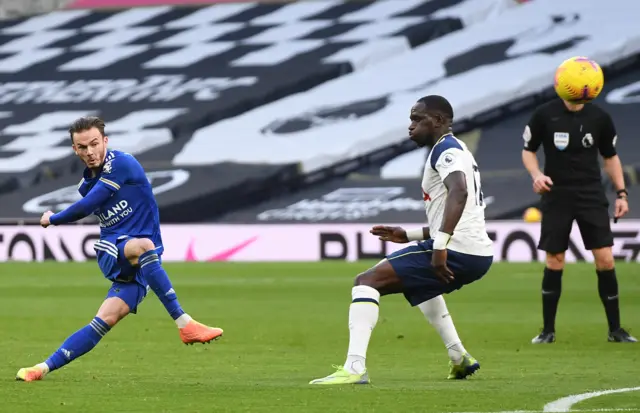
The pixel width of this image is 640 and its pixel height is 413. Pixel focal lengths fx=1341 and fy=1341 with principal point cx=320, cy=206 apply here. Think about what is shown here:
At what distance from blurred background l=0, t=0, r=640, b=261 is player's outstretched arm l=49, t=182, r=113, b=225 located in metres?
17.1

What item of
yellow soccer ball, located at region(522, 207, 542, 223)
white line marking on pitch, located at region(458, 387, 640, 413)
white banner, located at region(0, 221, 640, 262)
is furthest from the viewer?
yellow soccer ball, located at region(522, 207, 542, 223)

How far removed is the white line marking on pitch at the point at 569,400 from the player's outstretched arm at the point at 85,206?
2992mm

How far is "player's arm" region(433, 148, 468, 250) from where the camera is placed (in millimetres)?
7660

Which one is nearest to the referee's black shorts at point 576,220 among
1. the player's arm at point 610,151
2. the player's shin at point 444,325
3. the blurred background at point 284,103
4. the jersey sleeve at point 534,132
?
the player's arm at point 610,151

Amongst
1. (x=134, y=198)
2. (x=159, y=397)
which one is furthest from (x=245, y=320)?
(x=159, y=397)

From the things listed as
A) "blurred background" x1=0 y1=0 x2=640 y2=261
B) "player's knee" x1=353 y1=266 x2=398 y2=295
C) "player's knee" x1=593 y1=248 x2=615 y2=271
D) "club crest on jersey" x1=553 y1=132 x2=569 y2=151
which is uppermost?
"club crest on jersey" x1=553 y1=132 x2=569 y2=151

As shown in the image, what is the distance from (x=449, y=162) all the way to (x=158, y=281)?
1928mm

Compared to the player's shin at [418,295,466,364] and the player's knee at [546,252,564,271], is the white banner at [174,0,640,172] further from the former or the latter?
the player's shin at [418,295,466,364]

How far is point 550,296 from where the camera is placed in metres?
11.0

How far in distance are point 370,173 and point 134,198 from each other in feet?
74.6

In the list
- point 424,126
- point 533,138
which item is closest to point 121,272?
point 424,126

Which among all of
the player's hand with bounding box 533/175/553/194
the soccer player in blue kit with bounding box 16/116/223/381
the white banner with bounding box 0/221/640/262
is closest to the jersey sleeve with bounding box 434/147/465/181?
the soccer player in blue kit with bounding box 16/116/223/381

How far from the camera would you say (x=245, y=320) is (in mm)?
13867

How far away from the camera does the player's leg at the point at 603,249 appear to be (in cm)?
1091
